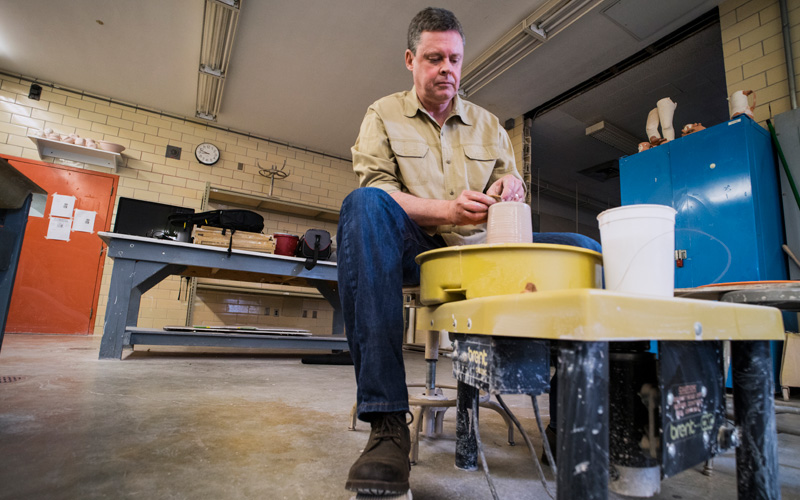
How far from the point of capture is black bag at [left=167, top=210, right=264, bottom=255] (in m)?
3.19

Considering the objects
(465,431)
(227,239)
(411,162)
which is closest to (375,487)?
(465,431)

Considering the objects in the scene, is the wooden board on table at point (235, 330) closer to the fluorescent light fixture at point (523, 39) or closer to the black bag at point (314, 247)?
the black bag at point (314, 247)

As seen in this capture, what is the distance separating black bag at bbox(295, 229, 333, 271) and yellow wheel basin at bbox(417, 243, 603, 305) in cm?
264

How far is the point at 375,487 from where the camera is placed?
700 millimetres

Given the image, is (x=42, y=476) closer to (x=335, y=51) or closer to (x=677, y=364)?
(x=677, y=364)

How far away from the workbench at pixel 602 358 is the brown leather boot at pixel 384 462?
0.19 m

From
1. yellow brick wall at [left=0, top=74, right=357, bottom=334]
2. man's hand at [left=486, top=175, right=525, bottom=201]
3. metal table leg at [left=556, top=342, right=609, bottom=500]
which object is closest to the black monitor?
yellow brick wall at [left=0, top=74, right=357, bottom=334]

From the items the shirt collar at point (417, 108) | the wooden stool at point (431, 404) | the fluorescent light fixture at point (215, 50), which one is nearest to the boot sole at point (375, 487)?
the wooden stool at point (431, 404)

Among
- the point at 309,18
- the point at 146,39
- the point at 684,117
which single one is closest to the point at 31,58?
the point at 146,39

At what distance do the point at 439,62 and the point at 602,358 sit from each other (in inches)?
42.3

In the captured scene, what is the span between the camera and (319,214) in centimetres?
654

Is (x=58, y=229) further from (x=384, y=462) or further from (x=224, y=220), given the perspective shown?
(x=384, y=462)

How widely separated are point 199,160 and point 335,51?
113 inches

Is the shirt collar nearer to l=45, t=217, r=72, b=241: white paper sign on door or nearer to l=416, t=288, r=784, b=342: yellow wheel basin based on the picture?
l=416, t=288, r=784, b=342: yellow wheel basin
